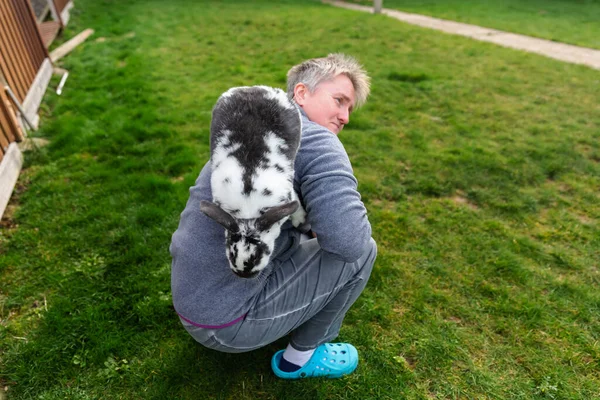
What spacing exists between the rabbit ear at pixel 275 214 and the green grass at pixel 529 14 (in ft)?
39.6

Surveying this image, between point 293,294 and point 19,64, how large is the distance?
5984mm

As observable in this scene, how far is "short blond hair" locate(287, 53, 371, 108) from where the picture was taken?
222 centimetres

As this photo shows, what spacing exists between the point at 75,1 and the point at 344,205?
1573cm

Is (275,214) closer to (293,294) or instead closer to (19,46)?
(293,294)

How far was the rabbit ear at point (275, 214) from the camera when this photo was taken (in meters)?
1.71

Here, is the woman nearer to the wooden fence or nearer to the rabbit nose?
the rabbit nose

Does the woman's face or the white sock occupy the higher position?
the woman's face

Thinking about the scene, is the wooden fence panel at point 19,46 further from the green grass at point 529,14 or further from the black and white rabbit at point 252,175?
the green grass at point 529,14

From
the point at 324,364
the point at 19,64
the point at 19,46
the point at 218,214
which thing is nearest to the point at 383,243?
the point at 324,364

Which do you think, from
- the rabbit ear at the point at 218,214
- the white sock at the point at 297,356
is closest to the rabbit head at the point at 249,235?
the rabbit ear at the point at 218,214

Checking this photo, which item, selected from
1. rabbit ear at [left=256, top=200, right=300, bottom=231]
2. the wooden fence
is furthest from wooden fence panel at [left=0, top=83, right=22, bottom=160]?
rabbit ear at [left=256, top=200, right=300, bottom=231]

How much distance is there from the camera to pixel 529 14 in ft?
49.6

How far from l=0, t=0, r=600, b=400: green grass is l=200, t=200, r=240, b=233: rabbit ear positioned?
1.20 metres

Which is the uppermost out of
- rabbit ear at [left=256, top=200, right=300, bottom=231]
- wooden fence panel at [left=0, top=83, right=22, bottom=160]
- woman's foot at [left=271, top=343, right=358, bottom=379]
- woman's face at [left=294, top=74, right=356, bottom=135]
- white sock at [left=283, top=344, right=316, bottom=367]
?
woman's face at [left=294, top=74, right=356, bottom=135]
